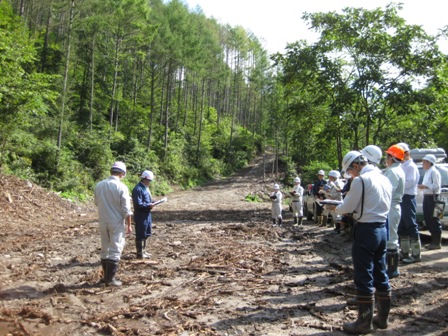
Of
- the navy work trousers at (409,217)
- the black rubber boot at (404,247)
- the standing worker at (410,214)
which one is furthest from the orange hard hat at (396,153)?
the black rubber boot at (404,247)

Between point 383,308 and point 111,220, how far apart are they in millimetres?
4286

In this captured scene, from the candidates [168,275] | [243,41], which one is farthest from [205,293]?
[243,41]

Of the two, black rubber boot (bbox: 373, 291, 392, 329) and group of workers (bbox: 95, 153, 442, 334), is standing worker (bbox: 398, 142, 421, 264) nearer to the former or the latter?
group of workers (bbox: 95, 153, 442, 334)

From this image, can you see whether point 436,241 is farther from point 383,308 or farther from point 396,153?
point 383,308

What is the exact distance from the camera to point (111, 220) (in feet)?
21.7

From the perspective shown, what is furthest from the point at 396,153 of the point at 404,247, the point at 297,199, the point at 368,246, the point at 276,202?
the point at 297,199

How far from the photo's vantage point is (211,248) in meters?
9.61

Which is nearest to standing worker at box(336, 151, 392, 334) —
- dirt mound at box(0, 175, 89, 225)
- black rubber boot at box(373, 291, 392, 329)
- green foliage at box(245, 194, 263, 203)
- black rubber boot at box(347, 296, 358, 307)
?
black rubber boot at box(373, 291, 392, 329)

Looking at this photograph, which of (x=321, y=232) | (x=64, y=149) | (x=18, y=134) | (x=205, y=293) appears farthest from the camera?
(x=64, y=149)

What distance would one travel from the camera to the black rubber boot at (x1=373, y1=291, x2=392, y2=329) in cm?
479

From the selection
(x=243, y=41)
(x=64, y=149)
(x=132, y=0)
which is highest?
(x=243, y=41)

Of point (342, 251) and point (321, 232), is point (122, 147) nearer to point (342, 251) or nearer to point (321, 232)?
point (321, 232)

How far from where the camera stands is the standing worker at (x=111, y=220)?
6.53 metres

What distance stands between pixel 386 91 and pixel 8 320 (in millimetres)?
16815
